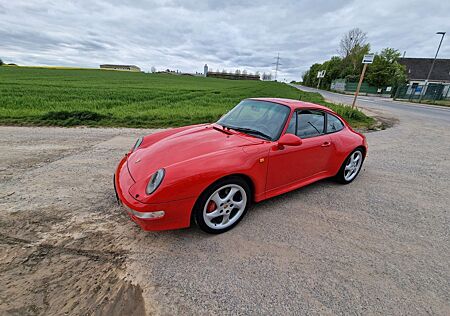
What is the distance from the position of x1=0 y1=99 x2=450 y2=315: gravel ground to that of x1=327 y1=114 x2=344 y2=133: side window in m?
0.89

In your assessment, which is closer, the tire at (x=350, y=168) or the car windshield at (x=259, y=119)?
the car windshield at (x=259, y=119)

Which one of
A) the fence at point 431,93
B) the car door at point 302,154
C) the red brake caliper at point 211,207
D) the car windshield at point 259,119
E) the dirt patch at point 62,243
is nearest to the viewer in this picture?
the dirt patch at point 62,243

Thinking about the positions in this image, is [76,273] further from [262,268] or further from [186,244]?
[262,268]

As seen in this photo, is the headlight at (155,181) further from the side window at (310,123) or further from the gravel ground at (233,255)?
the side window at (310,123)

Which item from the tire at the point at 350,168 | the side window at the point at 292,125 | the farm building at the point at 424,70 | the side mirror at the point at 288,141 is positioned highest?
the farm building at the point at 424,70

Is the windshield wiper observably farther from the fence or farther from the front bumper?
the fence

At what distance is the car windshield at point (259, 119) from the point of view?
2.78m

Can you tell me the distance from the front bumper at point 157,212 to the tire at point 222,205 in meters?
0.13

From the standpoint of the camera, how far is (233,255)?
211 cm

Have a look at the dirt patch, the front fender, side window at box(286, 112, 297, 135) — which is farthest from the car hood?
the dirt patch

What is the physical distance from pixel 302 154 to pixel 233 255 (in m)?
1.54

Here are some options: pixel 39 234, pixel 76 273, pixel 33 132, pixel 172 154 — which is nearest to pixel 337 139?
pixel 172 154

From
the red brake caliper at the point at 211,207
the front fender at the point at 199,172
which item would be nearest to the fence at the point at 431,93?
the front fender at the point at 199,172

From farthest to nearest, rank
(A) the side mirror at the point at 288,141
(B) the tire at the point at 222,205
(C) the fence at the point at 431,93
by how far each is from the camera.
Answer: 1. (C) the fence at the point at 431,93
2. (A) the side mirror at the point at 288,141
3. (B) the tire at the point at 222,205
